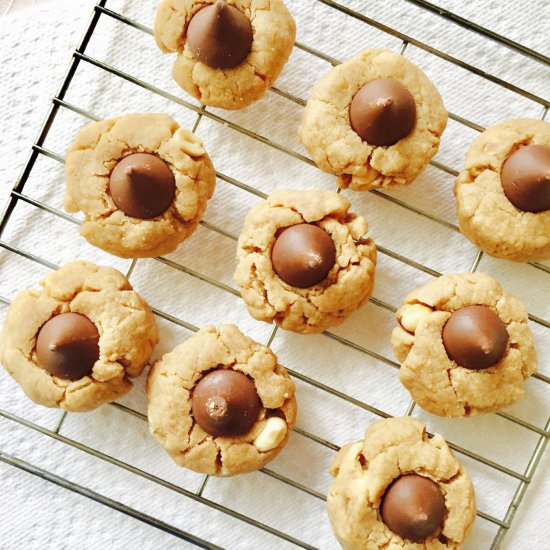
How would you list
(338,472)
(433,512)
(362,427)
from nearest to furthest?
(433,512) → (338,472) → (362,427)

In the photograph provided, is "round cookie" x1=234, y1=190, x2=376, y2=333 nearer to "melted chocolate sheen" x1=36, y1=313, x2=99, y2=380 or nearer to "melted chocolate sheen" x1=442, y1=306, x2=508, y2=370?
"melted chocolate sheen" x1=442, y1=306, x2=508, y2=370

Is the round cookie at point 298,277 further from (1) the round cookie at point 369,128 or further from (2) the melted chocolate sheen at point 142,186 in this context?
(2) the melted chocolate sheen at point 142,186

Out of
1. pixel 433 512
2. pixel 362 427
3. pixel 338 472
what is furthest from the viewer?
pixel 362 427

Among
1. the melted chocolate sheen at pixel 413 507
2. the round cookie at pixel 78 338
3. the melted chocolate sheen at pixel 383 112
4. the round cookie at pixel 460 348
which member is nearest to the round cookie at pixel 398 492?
the melted chocolate sheen at pixel 413 507

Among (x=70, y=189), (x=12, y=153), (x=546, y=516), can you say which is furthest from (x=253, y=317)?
(x=546, y=516)

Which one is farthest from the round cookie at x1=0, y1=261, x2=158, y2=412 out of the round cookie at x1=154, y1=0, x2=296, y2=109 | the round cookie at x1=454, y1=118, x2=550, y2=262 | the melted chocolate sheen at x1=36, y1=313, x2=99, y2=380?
the round cookie at x1=454, y1=118, x2=550, y2=262

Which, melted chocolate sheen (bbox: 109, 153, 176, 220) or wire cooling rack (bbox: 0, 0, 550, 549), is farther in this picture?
wire cooling rack (bbox: 0, 0, 550, 549)

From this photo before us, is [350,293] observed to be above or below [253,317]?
above

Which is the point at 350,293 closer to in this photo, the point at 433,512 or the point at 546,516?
the point at 433,512

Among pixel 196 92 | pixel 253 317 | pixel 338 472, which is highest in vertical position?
pixel 196 92
